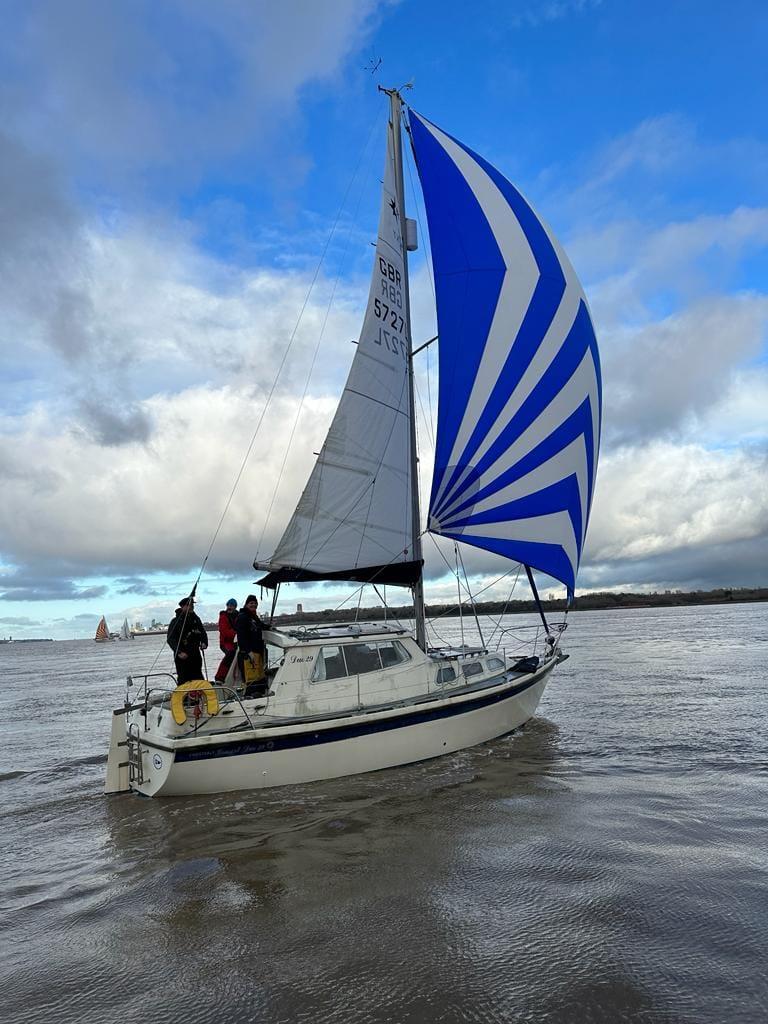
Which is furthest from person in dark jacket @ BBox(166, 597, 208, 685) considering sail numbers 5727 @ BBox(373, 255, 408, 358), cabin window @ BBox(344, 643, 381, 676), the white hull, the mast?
sail numbers 5727 @ BBox(373, 255, 408, 358)

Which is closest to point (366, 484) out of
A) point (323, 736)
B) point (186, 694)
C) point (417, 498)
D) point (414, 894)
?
point (417, 498)

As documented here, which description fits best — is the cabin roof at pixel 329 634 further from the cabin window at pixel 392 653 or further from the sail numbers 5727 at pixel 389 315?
the sail numbers 5727 at pixel 389 315

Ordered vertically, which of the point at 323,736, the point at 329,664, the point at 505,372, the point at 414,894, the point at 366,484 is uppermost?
the point at 505,372

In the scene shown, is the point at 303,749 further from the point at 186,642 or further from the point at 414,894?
the point at 414,894

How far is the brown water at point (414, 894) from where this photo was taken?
3.89 m

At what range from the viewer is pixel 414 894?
17.5 feet

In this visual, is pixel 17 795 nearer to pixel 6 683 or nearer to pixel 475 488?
pixel 475 488

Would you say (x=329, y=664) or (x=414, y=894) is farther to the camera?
(x=329, y=664)

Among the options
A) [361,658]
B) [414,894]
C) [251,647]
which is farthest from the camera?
[251,647]

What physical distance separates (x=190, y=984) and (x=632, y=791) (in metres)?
5.91

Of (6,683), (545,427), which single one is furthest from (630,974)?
(6,683)

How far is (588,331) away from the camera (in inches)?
496

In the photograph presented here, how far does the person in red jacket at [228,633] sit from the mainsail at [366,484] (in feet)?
2.71

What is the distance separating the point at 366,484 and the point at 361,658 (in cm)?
284
